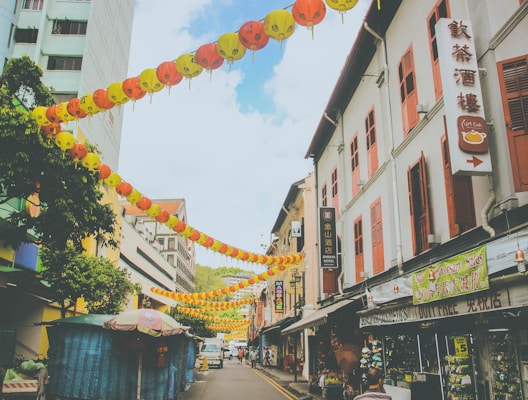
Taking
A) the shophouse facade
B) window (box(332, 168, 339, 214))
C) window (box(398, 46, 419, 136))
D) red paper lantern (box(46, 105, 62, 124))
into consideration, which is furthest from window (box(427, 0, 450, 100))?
window (box(332, 168, 339, 214))

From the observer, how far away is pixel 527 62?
755 cm

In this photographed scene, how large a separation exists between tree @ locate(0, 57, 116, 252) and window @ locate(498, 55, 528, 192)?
900cm

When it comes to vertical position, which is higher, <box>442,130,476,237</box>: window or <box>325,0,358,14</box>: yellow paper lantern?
<box>325,0,358,14</box>: yellow paper lantern

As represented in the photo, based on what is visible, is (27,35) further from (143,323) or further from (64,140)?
(143,323)

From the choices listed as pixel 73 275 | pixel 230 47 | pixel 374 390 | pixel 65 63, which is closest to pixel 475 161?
pixel 374 390

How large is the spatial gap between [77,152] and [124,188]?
309 cm

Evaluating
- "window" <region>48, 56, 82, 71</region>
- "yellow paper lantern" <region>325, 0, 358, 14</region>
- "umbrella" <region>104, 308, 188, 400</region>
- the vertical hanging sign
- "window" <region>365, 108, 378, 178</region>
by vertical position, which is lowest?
"umbrella" <region>104, 308, 188, 400</region>

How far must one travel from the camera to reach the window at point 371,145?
1452 centimetres

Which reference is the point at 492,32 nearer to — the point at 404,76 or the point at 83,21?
the point at 404,76

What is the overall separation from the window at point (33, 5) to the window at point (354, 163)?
26.4 meters

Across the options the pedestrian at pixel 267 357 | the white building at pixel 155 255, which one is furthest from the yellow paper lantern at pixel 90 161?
the pedestrian at pixel 267 357

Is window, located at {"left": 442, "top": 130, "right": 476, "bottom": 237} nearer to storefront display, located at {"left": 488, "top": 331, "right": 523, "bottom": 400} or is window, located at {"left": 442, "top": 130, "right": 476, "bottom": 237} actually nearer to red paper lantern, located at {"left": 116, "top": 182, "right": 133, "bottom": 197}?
storefront display, located at {"left": 488, "top": 331, "right": 523, "bottom": 400}

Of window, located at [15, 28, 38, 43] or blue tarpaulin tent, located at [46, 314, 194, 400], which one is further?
window, located at [15, 28, 38, 43]

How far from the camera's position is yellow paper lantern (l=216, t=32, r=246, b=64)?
7855mm
